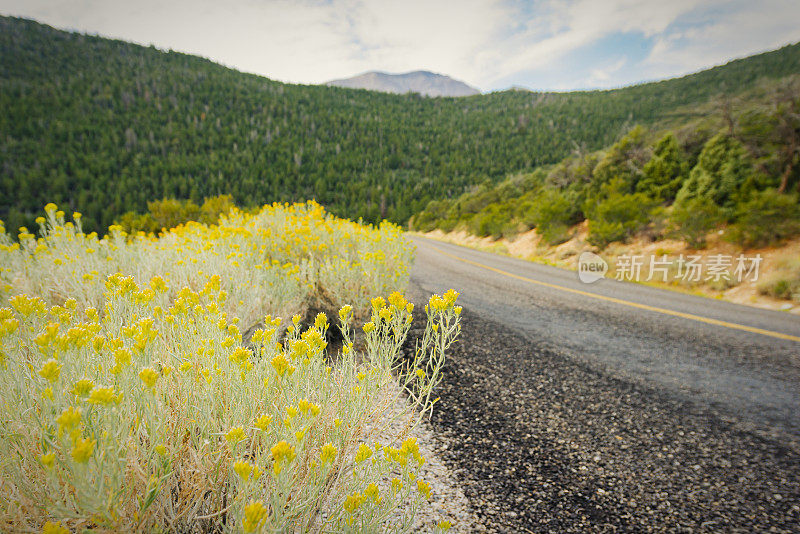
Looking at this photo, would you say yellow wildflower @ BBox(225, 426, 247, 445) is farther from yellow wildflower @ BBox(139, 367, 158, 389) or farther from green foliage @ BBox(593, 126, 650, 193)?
green foliage @ BBox(593, 126, 650, 193)

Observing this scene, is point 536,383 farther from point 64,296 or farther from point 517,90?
point 517,90

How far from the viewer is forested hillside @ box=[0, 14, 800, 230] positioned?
62156 millimetres

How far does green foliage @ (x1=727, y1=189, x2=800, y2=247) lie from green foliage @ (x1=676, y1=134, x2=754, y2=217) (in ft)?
2.83

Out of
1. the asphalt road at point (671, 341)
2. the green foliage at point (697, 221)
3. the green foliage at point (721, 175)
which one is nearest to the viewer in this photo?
the asphalt road at point (671, 341)

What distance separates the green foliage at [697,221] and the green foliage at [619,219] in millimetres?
1482

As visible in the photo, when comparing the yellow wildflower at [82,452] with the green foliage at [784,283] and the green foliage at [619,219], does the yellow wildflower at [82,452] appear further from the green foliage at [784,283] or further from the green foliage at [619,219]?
the green foliage at [619,219]

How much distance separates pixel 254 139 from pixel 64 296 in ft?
328

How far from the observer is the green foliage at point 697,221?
9.28 meters

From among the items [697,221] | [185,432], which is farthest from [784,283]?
[185,432]

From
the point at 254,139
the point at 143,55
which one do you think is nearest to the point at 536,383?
the point at 254,139

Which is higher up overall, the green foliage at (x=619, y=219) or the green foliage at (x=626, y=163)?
the green foliage at (x=626, y=163)

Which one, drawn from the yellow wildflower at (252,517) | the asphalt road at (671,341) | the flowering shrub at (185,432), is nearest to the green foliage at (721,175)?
the asphalt road at (671,341)

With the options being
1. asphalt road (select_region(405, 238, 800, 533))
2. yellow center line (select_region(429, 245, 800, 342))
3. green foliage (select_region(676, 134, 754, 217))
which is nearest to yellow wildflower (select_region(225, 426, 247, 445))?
asphalt road (select_region(405, 238, 800, 533))

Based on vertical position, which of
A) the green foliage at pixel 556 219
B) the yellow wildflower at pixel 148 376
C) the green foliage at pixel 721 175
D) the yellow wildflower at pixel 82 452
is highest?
the green foliage at pixel 721 175
